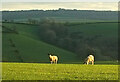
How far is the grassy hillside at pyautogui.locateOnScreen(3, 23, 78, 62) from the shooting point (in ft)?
264

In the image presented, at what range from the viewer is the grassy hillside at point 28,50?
80500 mm

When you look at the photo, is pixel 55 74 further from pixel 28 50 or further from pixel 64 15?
pixel 64 15

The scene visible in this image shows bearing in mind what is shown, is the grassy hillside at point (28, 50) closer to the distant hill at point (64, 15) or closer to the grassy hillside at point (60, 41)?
the grassy hillside at point (60, 41)

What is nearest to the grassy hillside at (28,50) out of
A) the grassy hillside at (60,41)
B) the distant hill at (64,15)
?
the grassy hillside at (60,41)

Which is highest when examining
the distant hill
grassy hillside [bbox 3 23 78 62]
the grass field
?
the grass field

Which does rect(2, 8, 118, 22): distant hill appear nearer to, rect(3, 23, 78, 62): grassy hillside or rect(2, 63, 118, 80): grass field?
rect(3, 23, 78, 62): grassy hillside

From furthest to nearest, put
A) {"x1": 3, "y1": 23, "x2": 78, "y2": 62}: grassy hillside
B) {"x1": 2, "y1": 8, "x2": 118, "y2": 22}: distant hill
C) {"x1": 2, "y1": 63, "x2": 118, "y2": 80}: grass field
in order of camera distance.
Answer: {"x1": 2, "y1": 8, "x2": 118, "y2": 22}: distant hill
{"x1": 3, "y1": 23, "x2": 78, "y2": 62}: grassy hillside
{"x1": 2, "y1": 63, "x2": 118, "y2": 80}: grass field

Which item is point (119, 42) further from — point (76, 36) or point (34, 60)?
point (34, 60)

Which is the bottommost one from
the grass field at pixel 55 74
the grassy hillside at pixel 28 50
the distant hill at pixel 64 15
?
the grassy hillside at pixel 28 50

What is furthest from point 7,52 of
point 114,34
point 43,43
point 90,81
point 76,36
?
point 90,81

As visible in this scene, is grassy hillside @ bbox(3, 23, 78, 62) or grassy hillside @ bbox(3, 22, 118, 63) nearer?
grassy hillside @ bbox(3, 23, 78, 62)

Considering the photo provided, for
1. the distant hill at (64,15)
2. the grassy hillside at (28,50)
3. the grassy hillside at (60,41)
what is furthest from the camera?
the distant hill at (64,15)

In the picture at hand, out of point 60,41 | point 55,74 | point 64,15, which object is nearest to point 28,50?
point 60,41

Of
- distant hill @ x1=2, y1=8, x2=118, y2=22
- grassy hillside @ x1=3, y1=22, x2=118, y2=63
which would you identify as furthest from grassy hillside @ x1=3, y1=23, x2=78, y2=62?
distant hill @ x1=2, y1=8, x2=118, y2=22
